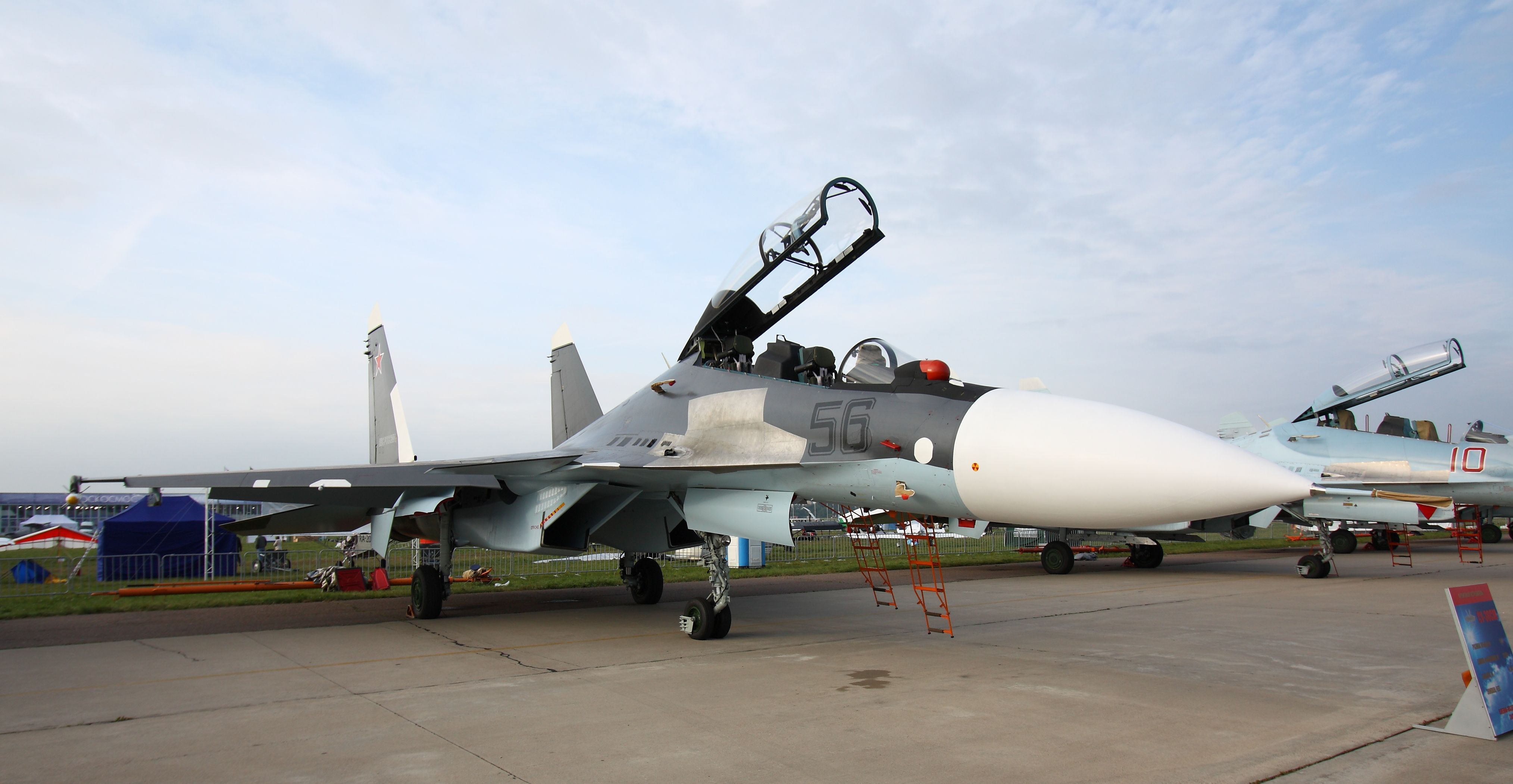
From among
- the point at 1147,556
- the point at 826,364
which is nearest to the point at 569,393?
the point at 826,364

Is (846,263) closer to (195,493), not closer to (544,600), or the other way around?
(544,600)

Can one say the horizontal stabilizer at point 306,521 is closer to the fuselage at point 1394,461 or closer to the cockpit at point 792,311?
the cockpit at point 792,311

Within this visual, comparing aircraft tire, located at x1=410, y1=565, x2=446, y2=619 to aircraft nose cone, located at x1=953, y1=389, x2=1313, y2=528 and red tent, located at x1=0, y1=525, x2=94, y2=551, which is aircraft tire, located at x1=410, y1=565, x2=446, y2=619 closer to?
aircraft nose cone, located at x1=953, y1=389, x2=1313, y2=528

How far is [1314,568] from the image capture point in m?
13.9

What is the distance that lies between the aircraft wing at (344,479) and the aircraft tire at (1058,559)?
35.3 feet

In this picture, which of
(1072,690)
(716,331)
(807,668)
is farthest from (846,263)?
(1072,690)

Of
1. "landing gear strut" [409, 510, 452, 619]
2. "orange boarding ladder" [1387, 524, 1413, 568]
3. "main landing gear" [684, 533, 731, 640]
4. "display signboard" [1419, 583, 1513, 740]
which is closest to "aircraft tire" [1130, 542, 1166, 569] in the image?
"orange boarding ladder" [1387, 524, 1413, 568]

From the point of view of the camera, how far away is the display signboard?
13.0 feet

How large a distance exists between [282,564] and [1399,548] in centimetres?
2924

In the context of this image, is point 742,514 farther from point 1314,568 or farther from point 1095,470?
point 1314,568

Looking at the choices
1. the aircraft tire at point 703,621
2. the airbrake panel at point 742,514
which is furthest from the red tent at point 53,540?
the airbrake panel at point 742,514

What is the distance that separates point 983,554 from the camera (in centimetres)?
2041

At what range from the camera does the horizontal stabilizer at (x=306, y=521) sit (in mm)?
9742

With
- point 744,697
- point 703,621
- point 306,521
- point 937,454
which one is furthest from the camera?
point 306,521
